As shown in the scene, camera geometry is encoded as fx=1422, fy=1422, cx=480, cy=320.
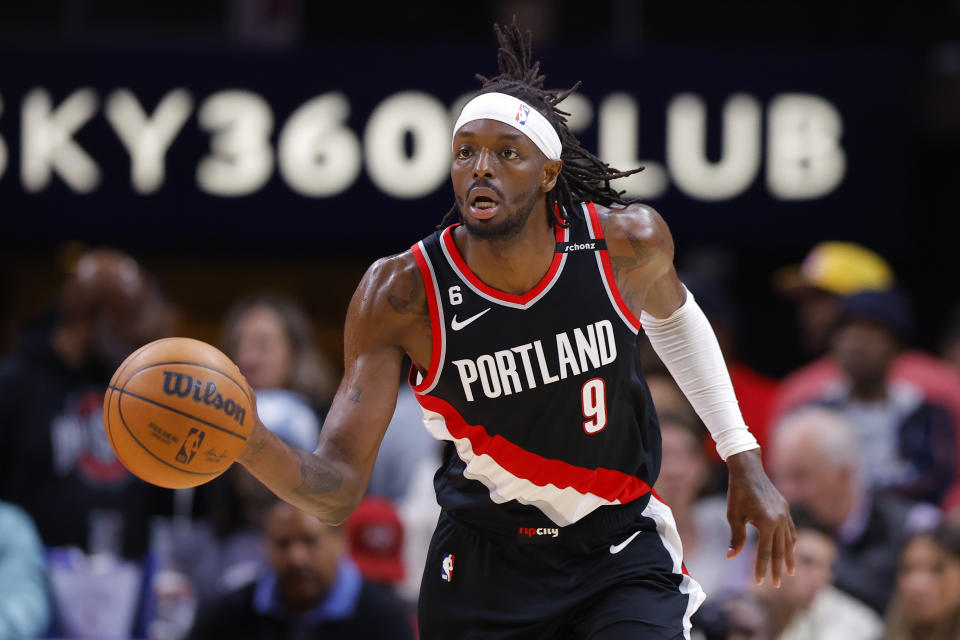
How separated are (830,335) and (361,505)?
2874 mm

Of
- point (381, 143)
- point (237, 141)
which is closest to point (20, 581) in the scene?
point (237, 141)

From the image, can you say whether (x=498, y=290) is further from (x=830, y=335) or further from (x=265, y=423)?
(x=830, y=335)

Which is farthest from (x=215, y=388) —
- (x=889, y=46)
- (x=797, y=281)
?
(x=889, y=46)

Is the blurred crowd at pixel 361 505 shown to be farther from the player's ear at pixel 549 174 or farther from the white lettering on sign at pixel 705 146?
the player's ear at pixel 549 174

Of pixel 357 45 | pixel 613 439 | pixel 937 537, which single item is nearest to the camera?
pixel 613 439

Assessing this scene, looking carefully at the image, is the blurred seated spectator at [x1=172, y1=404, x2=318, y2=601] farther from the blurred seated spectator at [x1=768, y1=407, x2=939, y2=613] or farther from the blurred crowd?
the blurred seated spectator at [x1=768, y1=407, x2=939, y2=613]

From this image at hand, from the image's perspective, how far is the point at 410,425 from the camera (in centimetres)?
677

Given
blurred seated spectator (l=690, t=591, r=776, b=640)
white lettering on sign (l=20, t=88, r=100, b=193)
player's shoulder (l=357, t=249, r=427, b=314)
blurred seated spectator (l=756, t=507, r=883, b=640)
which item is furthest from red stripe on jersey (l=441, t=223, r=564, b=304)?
white lettering on sign (l=20, t=88, r=100, b=193)

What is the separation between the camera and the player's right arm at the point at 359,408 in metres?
3.40

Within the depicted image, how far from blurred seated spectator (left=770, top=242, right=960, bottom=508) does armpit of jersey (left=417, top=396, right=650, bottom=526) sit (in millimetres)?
3352

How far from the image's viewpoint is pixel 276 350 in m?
6.89

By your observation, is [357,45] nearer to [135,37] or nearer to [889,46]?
[135,37]

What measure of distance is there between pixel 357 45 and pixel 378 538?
4.34m

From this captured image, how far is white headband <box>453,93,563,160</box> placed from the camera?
146 inches
